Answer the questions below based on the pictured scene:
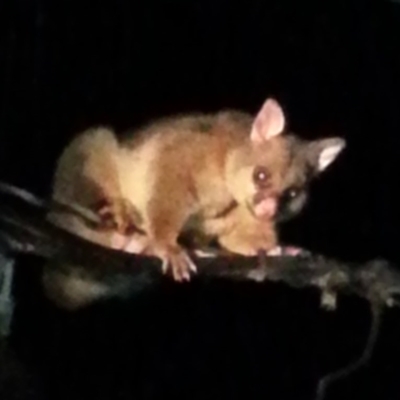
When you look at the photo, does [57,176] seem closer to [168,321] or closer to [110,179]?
[110,179]

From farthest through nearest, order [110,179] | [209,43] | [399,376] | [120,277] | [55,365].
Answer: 1. [399,376]
2. [209,43]
3. [55,365]
4. [110,179]
5. [120,277]

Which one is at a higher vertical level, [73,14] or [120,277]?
[73,14]

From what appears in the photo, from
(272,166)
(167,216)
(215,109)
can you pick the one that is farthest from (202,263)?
(215,109)

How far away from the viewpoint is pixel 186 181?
1780 mm

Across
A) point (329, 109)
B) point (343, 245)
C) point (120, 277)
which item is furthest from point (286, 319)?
point (120, 277)

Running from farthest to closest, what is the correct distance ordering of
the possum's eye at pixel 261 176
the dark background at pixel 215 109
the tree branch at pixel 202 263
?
the dark background at pixel 215 109 < the possum's eye at pixel 261 176 < the tree branch at pixel 202 263

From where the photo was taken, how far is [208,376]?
2.28m

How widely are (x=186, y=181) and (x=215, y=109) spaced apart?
47 centimetres

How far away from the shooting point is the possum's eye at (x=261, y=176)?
5.82 feet

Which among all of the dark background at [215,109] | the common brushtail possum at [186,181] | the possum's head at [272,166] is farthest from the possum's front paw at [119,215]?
the dark background at [215,109]

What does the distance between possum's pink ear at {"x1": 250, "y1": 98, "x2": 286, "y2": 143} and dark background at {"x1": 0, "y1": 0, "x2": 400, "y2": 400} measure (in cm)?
38

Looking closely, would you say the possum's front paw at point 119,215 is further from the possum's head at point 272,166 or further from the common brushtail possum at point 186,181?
the possum's head at point 272,166

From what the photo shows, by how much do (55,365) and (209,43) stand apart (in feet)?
1.99

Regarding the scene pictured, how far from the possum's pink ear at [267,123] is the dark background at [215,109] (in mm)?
375
